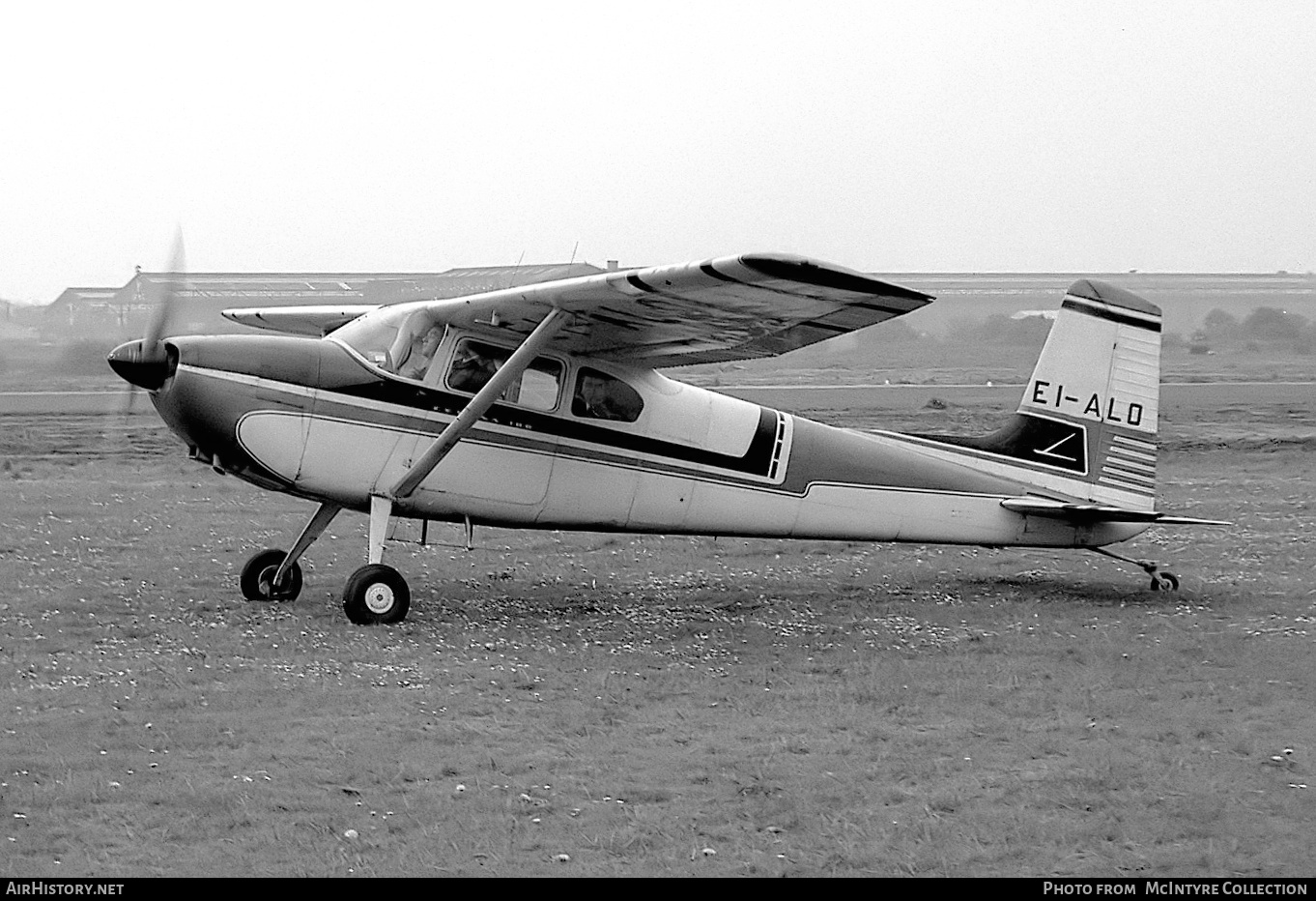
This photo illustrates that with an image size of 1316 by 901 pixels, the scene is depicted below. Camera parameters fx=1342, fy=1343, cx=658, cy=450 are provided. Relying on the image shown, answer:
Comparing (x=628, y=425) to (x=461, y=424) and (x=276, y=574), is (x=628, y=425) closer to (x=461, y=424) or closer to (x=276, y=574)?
(x=461, y=424)

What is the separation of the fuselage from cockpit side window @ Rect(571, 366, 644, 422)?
0.02 m

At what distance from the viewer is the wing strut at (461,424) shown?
991 cm

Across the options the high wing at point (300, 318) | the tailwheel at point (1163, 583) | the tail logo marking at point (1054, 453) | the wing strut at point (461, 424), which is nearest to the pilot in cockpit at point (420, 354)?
the wing strut at point (461, 424)

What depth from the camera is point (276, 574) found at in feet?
35.2

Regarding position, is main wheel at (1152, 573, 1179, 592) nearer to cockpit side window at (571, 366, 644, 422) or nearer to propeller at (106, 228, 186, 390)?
cockpit side window at (571, 366, 644, 422)

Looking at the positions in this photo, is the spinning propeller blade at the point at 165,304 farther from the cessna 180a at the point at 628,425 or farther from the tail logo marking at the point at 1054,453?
the tail logo marking at the point at 1054,453

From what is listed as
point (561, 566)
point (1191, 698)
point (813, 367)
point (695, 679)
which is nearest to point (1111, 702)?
point (1191, 698)

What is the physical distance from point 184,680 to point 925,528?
6521mm

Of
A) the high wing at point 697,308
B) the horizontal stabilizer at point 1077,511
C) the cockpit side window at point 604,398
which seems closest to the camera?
the high wing at point 697,308

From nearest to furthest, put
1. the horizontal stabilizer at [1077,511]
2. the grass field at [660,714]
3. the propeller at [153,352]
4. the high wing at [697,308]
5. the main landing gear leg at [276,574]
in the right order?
the grass field at [660,714] < the high wing at [697,308] < the propeller at [153,352] < the main landing gear leg at [276,574] < the horizontal stabilizer at [1077,511]

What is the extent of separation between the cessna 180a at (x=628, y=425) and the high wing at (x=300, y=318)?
4 cm

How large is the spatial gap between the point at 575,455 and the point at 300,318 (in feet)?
12.0

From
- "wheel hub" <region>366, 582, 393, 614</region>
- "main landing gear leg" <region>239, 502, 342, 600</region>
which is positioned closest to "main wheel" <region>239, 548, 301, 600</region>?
"main landing gear leg" <region>239, 502, 342, 600</region>

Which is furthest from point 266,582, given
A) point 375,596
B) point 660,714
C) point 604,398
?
point 660,714
